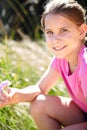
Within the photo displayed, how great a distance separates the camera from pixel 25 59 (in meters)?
5.12

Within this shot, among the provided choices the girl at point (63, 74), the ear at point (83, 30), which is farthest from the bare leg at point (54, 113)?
the ear at point (83, 30)

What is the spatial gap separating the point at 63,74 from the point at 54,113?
0.87 feet

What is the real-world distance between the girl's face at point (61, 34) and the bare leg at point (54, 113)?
0.34 m

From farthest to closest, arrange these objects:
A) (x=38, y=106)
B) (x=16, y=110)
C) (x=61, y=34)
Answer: (x=16, y=110), (x=38, y=106), (x=61, y=34)

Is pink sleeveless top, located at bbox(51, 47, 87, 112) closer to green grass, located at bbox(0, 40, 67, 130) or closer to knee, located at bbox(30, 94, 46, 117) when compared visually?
knee, located at bbox(30, 94, 46, 117)

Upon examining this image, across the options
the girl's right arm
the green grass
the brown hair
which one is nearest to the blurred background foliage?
the green grass

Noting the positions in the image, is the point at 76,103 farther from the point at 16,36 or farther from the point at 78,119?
the point at 16,36

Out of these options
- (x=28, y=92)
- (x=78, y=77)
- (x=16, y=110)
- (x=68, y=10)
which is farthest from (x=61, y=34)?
(x=16, y=110)

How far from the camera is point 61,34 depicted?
120 inches

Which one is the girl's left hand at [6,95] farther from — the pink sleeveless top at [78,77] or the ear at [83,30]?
the ear at [83,30]

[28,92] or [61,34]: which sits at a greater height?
[61,34]

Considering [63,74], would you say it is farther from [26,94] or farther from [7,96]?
[7,96]

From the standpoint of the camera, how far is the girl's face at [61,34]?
3045 millimetres

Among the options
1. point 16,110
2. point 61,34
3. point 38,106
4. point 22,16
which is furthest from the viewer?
point 22,16
